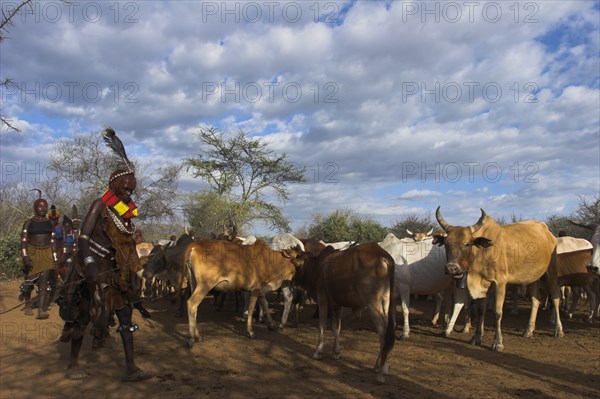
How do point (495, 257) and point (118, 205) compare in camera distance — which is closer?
point (118, 205)

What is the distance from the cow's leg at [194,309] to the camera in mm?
7911

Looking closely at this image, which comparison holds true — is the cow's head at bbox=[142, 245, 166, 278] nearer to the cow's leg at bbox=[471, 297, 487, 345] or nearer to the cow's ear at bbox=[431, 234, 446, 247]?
the cow's ear at bbox=[431, 234, 446, 247]

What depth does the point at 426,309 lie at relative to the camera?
12523 mm

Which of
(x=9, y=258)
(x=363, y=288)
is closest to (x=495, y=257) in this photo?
(x=363, y=288)

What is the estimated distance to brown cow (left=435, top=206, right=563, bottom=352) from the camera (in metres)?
7.92

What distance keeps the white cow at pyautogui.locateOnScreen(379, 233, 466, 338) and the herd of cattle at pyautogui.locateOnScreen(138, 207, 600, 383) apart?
2 centimetres

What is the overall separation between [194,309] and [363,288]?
3.17 meters

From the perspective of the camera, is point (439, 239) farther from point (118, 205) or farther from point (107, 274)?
point (107, 274)

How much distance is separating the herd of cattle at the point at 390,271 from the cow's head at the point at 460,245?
0.05ft

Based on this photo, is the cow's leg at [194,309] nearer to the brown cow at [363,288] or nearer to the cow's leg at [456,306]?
the brown cow at [363,288]

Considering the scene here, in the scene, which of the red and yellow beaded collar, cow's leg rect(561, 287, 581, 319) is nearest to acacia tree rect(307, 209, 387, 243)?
cow's leg rect(561, 287, 581, 319)

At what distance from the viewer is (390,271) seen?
654 centimetres

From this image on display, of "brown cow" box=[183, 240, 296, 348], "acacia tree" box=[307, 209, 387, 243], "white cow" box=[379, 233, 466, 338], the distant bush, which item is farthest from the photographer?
"acacia tree" box=[307, 209, 387, 243]

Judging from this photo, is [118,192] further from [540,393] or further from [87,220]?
[540,393]
